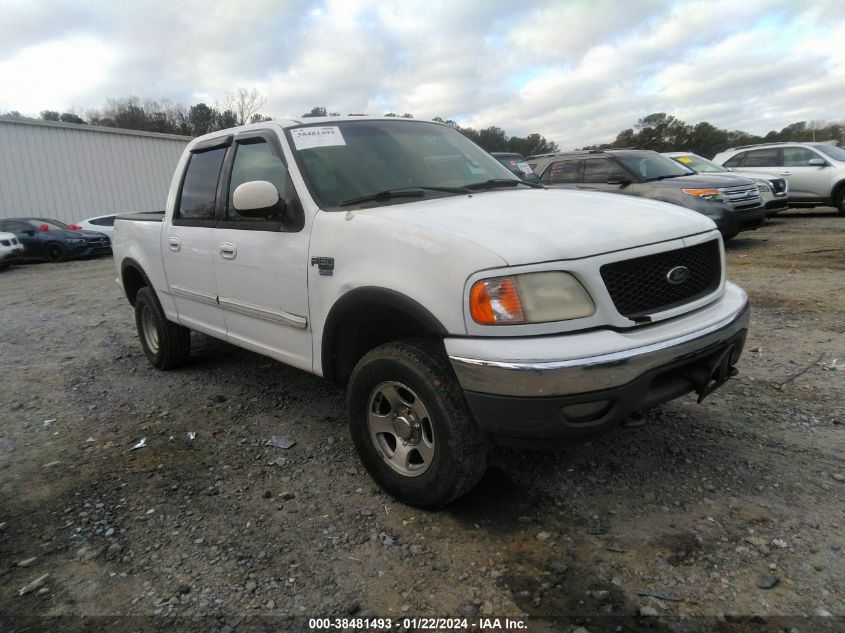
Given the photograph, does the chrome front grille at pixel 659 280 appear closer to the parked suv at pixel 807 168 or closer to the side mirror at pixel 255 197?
the side mirror at pixel 255 197

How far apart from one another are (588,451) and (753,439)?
2.97 feet

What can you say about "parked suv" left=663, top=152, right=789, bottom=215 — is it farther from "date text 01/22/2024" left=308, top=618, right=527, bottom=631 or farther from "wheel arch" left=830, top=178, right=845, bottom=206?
"date text 01/22/2024" left=308, top=618, right=527, bottom=631

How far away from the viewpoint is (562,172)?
1023cm

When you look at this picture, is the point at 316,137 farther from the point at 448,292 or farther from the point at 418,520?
the point at 418,520

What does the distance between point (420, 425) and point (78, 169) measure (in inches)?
967

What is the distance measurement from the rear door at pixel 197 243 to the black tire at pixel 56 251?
48.7 ft

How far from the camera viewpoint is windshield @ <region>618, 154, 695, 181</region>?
9.57 m

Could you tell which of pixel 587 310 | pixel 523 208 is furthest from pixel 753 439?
pixel 523 208

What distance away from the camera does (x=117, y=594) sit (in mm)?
2367

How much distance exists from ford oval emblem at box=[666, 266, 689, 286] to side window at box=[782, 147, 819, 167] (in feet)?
43.4

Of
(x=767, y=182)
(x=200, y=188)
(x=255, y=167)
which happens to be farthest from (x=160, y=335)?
(x=767, y=182)

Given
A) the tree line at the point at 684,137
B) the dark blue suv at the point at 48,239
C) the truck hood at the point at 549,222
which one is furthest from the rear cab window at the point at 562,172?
the tree line at the point at 684,137

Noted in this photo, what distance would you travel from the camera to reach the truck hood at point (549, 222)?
2.37 m

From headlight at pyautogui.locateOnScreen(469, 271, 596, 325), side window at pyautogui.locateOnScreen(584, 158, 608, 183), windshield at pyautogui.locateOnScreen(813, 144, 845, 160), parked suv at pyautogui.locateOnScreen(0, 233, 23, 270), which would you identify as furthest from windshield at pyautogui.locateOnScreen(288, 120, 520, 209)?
parked suv at pyautogui.locateOnScreen(0, 233, 23, 270)
